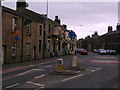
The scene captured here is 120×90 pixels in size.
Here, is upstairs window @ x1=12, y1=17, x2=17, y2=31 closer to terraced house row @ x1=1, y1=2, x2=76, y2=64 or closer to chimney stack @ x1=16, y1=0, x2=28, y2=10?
terraced house row @ x1=1, y1=2, x2=76, y2=64

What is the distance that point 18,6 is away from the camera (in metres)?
40.1

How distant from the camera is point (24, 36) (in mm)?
29609

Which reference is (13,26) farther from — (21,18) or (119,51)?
(119,51)

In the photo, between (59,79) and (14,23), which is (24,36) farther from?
(59,79)

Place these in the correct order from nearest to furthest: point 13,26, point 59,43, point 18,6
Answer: point 13,26 → point 18,6 → point 59,43

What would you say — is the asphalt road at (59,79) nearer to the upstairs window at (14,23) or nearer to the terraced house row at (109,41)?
the upstairs window at (14,23)

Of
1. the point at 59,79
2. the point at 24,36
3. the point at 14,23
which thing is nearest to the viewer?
the point at 59,79

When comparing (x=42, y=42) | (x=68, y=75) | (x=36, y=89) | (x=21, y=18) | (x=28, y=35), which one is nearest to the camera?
(x=36, y=89)

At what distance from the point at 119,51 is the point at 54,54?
3670 cm

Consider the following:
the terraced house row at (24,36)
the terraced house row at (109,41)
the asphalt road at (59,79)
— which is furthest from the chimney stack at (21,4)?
the terraced house row at (109,41)

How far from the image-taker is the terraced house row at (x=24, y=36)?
2497 cm

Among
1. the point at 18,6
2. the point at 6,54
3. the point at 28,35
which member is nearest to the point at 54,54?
the point at 18,6

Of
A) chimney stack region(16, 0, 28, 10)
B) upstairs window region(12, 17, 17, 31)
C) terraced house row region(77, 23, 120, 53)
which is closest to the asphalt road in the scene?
upstairs window region(12, 17, 17, 31)

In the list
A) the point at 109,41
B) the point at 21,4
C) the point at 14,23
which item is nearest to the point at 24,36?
the point at 14,23
